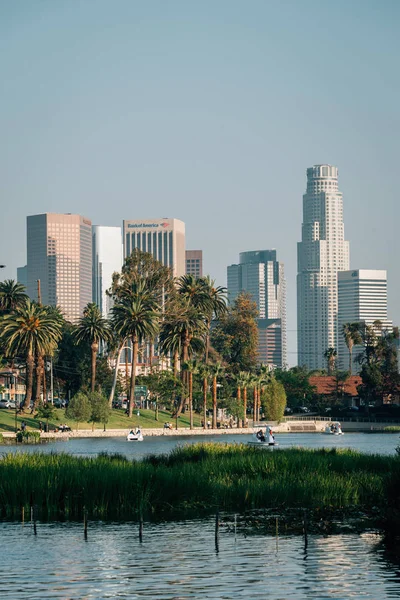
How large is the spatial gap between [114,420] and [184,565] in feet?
408

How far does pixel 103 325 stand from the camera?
539 feet

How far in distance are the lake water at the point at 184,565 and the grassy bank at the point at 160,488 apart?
2.43 m

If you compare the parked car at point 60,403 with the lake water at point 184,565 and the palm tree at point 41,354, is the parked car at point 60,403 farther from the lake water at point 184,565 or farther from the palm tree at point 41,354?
the lake water at point 184,565

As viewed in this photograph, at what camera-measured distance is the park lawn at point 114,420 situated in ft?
452

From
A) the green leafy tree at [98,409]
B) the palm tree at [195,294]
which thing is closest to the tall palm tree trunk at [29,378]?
the green leafy tree at [98,409]

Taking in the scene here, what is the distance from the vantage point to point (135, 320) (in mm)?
159375

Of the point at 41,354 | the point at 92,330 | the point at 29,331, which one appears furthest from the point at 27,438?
the point at 92,330

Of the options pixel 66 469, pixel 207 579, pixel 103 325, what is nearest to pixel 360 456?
pixel 66 469

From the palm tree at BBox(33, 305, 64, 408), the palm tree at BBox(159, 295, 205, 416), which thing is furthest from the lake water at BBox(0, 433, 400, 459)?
the palm tree at BBox(159, 295, 205, 416)

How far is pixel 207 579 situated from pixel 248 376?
154 meters

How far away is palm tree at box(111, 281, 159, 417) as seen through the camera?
522ft

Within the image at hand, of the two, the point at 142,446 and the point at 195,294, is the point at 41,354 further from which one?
the point at 195,294

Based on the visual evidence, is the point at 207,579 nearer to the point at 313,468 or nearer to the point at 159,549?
the point at 159,549

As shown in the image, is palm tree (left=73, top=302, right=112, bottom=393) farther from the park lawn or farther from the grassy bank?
the grassy bank
